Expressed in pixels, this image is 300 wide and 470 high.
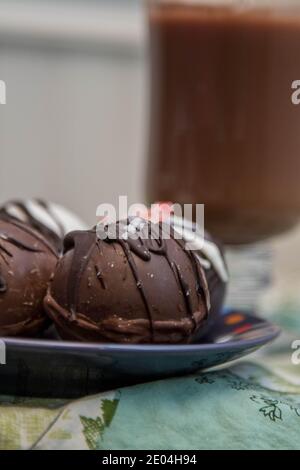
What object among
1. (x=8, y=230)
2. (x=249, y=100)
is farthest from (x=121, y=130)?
(x=8, y=230)

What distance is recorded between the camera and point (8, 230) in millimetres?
697

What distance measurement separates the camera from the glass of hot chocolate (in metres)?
1.13

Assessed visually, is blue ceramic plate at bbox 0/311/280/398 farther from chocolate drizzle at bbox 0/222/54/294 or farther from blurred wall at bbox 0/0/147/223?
blurred wall at bbox 0/0/147/223

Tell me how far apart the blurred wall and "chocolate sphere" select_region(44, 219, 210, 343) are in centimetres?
123

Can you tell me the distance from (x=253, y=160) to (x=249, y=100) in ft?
0.30

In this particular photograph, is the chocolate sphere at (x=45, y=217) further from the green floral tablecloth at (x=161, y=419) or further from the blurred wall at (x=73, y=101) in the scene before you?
the blurred wall at (x=73, y=101)

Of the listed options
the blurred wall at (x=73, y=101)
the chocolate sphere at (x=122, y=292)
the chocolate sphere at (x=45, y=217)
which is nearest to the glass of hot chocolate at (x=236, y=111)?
the chocolate sphere at (x=45, y=217)

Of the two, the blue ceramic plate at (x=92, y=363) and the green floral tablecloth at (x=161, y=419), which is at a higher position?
the blue ceramic plate at (x=92, y=363)

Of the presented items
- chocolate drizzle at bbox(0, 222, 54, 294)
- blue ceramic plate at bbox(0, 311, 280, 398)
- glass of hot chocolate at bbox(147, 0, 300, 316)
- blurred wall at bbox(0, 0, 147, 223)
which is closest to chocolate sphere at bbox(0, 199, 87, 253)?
chocolate drizzle at bbox(0, 222, 54, 294)

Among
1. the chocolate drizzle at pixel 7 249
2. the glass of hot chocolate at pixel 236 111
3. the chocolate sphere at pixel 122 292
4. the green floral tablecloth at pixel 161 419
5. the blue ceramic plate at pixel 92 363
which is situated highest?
the glass of hot chocolate at pixel 236 111

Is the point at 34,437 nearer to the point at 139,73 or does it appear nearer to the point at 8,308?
the point at 8,308

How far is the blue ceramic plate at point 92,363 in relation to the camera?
22.7 inches

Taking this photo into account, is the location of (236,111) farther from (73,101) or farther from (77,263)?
(73,101)

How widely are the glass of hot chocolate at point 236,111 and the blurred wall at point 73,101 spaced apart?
0.70m
